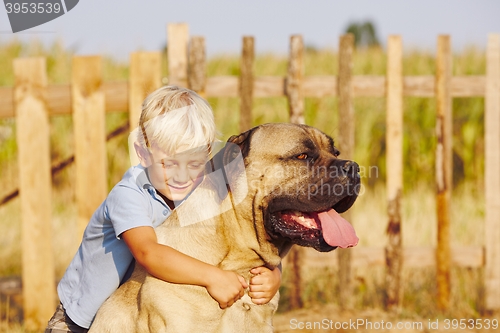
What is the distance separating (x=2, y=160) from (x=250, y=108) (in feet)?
12.6

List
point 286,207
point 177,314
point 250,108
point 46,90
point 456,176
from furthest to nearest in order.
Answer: point 456,176, point 250,108, point 46,90, point 286,207, point 177,314

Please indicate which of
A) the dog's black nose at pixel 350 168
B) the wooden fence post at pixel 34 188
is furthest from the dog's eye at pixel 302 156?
the wooden fence post at pixel 34 188

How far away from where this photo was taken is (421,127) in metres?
8.54

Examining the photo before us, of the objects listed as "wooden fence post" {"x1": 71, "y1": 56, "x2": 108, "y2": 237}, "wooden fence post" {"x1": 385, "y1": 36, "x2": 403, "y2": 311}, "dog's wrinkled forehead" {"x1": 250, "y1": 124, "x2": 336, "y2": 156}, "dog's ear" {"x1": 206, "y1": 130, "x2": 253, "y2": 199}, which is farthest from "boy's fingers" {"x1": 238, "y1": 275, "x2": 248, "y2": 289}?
"wooden fence post" {"x1": 385, "y1": 36, "x2": 403, "y2": 311}

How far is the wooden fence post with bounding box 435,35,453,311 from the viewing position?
5285 mm

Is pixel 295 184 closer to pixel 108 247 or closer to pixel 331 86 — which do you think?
pixel 108 247

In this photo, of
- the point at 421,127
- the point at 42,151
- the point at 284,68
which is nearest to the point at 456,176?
the point at 421,127

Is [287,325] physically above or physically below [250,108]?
below

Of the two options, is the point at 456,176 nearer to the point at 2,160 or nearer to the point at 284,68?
the point at 284,68

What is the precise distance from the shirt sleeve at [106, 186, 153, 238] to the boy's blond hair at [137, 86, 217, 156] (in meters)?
0.24

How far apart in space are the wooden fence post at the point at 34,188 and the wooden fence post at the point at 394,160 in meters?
2.89

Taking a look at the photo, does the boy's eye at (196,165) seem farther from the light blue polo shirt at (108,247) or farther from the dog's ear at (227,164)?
the light blue polo shirt at (108,247)

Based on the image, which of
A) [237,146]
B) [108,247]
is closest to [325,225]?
[237,146]

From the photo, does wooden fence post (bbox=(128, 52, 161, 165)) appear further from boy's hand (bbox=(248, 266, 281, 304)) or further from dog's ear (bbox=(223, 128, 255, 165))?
boy's hand (bbox=(248, 266, 281, 304))
